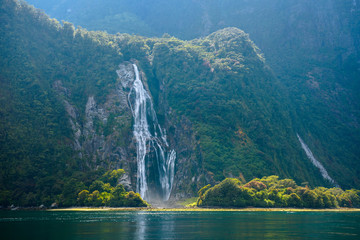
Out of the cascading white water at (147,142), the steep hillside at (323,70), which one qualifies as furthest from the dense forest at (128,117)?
the cascading white water at (147,142)

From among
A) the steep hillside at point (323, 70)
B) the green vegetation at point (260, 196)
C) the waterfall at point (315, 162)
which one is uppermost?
the steep hillside at point (323, 70)

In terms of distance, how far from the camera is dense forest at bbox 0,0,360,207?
87.6 meters

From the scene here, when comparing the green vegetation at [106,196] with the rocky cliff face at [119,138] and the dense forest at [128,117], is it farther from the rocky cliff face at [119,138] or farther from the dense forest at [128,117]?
the rocky cliff face at [119,138]

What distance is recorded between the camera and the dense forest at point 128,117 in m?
87.6

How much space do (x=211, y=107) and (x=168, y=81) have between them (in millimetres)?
21747

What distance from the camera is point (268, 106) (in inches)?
5103

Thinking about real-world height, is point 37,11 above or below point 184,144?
above

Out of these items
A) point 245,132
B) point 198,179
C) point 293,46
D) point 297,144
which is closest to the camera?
point 198,179

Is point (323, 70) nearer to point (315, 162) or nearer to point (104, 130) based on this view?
point (315, 162)

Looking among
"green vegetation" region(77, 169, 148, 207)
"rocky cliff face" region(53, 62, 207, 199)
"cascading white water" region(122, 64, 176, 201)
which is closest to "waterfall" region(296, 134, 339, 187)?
"rocky cliff face" region(53, 62, 207, 199)

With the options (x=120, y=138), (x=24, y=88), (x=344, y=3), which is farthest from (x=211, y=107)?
(x=344, y=3)

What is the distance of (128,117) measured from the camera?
110 metres

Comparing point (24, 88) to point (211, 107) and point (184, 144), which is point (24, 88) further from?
point (211, 107)

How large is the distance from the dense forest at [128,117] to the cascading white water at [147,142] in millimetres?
2424
